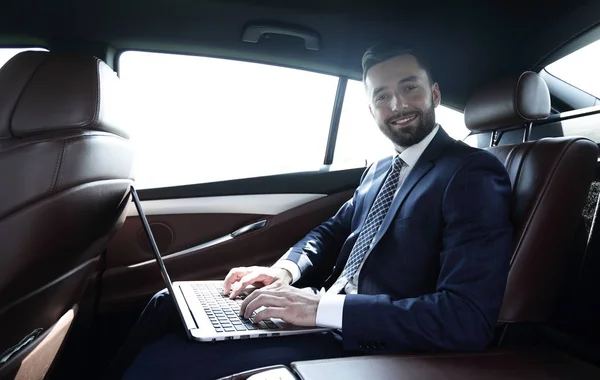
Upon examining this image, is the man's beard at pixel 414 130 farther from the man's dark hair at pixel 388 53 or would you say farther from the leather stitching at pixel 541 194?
the leather stitching at pixel 541 194

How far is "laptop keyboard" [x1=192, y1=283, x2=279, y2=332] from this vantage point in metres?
1.14

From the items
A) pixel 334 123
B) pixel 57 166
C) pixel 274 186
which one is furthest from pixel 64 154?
pixel 334 123

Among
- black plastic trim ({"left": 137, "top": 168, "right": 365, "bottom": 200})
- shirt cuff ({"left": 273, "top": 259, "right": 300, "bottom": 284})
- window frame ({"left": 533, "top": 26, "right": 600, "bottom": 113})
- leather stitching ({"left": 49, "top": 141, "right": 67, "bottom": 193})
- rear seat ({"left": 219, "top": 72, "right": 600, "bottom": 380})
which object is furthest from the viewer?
black plastic trim ({"left": 137, "top": 168, "right": 365, "bottom": 200})

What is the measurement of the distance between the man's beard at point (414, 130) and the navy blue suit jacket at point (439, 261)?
0.23 ft

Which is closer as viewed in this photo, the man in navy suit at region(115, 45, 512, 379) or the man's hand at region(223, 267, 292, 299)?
the man in navy suit at region(115, 45, 512, 379)

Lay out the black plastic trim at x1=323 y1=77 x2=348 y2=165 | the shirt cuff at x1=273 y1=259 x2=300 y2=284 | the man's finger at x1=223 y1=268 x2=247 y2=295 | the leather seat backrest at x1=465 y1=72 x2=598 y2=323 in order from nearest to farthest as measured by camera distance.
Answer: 1. the leather seat backrest at x1=465 y1=72 x2=598 y2=323
2. the man's finger at x1=223 y1=268 x2=247 y2=295
3. the shirt cuff at x1=273 y1=259 x2=300 y2=284
4. the black plastic trim at x1=323 y1=77 x2=348 y2=165

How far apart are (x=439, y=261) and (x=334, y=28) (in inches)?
55.9

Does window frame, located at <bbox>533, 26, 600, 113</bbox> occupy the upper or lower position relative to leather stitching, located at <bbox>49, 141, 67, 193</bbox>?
upper

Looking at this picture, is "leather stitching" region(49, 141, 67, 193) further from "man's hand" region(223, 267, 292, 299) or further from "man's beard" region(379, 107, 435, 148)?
"man's beard" region(379, 107, 435, 148)

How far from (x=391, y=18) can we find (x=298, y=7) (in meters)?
0.47

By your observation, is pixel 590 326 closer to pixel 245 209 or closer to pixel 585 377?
pixel 585 377

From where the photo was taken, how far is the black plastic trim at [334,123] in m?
2.56

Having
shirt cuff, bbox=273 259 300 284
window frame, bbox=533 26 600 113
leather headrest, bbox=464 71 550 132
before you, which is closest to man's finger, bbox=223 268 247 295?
shirt cuff, bbox=273 259 300 284

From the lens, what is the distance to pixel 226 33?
2.19 meters
